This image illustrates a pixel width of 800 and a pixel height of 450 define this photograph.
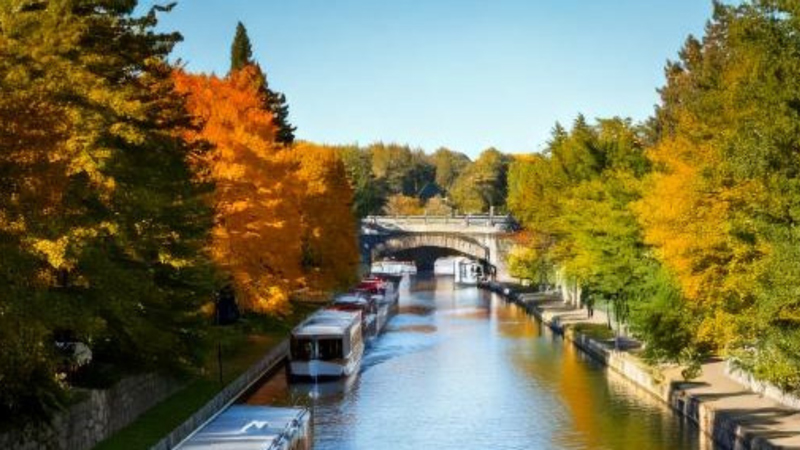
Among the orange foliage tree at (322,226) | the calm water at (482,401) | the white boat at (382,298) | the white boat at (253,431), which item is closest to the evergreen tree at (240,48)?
the orange foliage tree at (322,226)

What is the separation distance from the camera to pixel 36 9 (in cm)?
3259

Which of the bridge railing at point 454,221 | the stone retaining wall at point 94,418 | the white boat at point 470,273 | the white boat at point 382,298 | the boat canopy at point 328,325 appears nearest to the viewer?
the stone retaining wall at point 94,418

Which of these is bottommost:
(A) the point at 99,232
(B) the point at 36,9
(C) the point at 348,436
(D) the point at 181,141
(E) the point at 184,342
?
(C) the point at 348,436

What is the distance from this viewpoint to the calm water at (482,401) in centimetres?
4022

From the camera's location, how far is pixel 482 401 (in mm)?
49250

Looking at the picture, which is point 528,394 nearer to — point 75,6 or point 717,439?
point 717,439

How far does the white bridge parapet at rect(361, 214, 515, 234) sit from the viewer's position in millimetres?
137500

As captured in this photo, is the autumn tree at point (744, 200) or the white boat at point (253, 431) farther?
the autumn tree at point (744, 200)

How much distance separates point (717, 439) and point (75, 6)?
26301mm

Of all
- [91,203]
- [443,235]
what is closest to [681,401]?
[91,203]

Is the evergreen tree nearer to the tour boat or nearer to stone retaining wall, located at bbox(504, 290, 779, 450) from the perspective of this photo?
the tour boat

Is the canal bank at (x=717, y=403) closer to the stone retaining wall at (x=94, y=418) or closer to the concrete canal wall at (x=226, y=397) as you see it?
the concrete canal wall at (x=226, y=397)

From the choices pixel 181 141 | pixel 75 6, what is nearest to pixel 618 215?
pixel 181 141

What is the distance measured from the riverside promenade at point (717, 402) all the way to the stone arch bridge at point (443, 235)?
73216 millimetres
